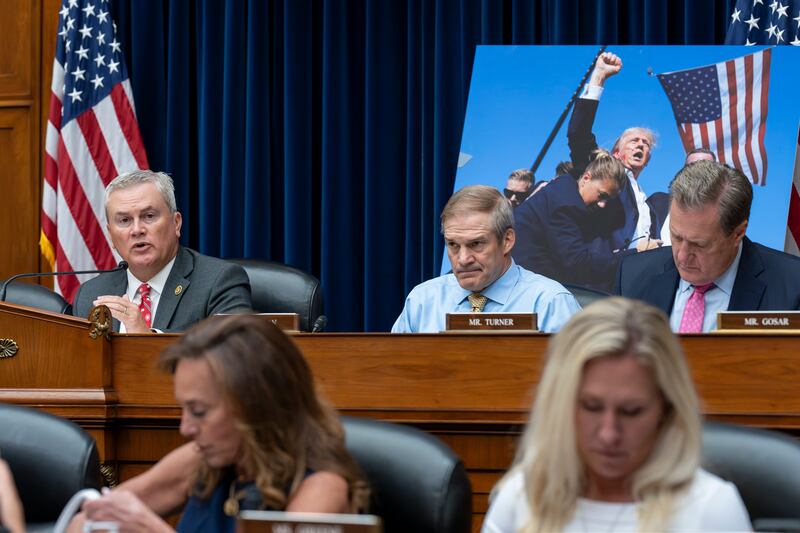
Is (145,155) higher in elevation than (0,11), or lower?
lower

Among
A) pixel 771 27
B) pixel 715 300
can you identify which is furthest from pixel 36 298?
pixel 771 27

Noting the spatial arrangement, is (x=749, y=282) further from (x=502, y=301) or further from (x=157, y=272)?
(x=157, y=272)

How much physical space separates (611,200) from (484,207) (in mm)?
1324

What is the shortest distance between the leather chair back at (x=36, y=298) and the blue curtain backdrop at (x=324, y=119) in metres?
1.50

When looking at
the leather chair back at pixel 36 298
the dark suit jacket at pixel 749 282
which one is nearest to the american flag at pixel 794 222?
the dark suit jacket at pixel 749 282

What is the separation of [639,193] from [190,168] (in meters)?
2.38

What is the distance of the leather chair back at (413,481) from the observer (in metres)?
2.21

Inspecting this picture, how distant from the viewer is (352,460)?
7.19ft

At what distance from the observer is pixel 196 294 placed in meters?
4.29

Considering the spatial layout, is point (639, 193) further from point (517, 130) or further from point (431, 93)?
point (431, 93)

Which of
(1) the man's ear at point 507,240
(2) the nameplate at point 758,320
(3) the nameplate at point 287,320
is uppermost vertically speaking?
(1) the man's ear at point 507,240

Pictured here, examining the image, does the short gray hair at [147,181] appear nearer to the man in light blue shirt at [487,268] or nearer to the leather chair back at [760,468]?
the man in light blue shirt at [487,268]

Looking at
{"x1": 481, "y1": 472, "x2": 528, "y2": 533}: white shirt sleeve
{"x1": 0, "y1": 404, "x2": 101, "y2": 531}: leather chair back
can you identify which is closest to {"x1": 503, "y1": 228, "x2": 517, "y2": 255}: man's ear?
{"x1": 0, "y1": 404, "x2": 101, "y2": 531}: leather chair back

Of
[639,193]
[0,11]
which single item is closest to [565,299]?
[639,193]
